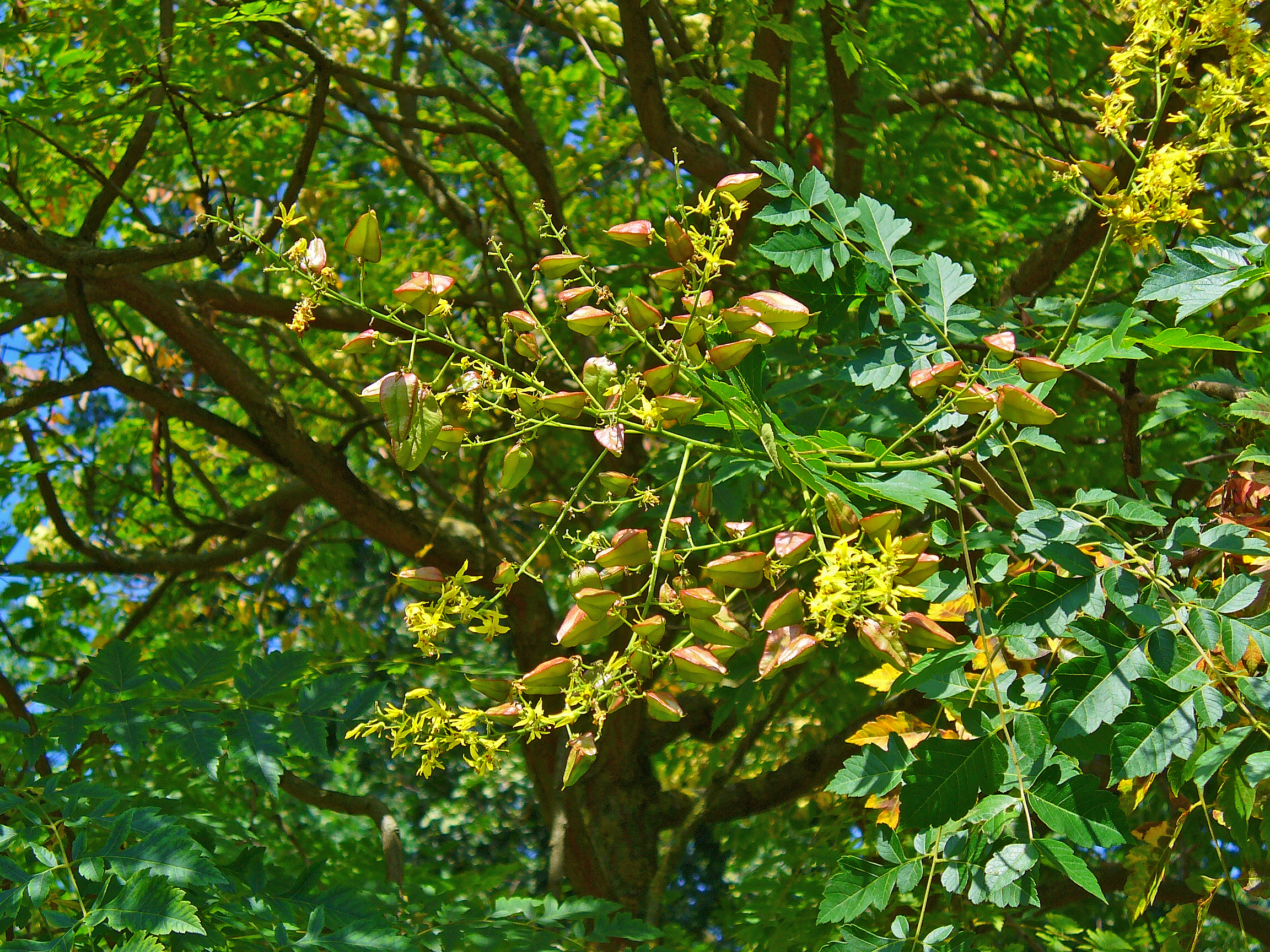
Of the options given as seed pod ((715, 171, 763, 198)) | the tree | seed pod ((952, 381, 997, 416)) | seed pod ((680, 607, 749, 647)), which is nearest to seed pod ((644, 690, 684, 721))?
the tree

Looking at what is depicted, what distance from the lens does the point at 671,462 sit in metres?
2.32

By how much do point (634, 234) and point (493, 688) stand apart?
67cm

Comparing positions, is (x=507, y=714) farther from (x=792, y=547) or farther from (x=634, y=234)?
(x=634, y=234)

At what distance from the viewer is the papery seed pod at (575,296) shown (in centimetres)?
142

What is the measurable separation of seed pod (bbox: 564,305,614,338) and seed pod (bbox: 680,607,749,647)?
417 mm

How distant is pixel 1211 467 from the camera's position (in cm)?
237

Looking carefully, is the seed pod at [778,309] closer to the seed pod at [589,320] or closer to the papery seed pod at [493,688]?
the seed pod at [589,320]

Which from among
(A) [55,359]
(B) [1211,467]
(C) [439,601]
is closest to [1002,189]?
(B) [1211,467]

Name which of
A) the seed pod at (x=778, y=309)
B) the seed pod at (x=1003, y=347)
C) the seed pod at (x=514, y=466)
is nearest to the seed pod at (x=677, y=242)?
the seed pod at (x=778, y=309)

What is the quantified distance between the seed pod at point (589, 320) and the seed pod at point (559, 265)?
59 mm

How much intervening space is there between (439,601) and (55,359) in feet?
16.2

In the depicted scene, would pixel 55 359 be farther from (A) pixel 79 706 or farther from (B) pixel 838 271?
(B) pixel 838 271

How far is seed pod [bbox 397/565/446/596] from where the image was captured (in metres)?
1.36

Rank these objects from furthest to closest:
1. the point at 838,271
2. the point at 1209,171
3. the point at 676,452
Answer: the point at 1209,171 → the point at 676,452 → the point at 838,271
